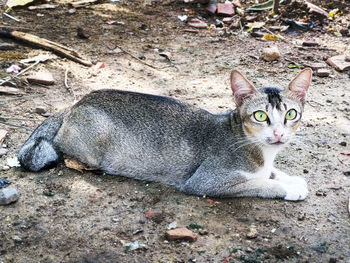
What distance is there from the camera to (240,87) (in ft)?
15.8

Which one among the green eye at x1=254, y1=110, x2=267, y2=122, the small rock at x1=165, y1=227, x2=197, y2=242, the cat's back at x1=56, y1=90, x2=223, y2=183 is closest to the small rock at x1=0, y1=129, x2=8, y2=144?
the cat's back at x1=56, y1=90, x2=223, y2=183

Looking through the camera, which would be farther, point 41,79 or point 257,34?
point 257,34

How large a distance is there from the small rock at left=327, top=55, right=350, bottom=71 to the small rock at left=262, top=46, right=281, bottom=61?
0.78 metres

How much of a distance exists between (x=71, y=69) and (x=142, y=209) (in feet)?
11.4

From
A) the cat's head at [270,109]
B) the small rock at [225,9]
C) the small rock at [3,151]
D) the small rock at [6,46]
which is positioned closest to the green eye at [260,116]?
the cat's head at [270,109]

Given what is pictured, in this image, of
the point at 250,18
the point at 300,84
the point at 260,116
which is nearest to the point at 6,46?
the point at 250,18

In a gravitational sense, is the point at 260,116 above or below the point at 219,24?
above

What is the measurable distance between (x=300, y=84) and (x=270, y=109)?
43 centimetres

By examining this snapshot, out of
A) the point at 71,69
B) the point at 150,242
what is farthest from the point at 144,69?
the point at 150,242

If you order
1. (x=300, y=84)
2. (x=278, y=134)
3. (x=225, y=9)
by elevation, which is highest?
(x=300, y=84)

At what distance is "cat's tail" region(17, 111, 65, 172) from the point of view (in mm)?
5160

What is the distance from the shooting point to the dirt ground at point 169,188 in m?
4.22

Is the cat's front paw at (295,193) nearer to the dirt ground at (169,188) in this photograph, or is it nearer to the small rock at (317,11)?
the dirt ground at (169,188)

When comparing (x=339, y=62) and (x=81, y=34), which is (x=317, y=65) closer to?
(x=339, y=62)
